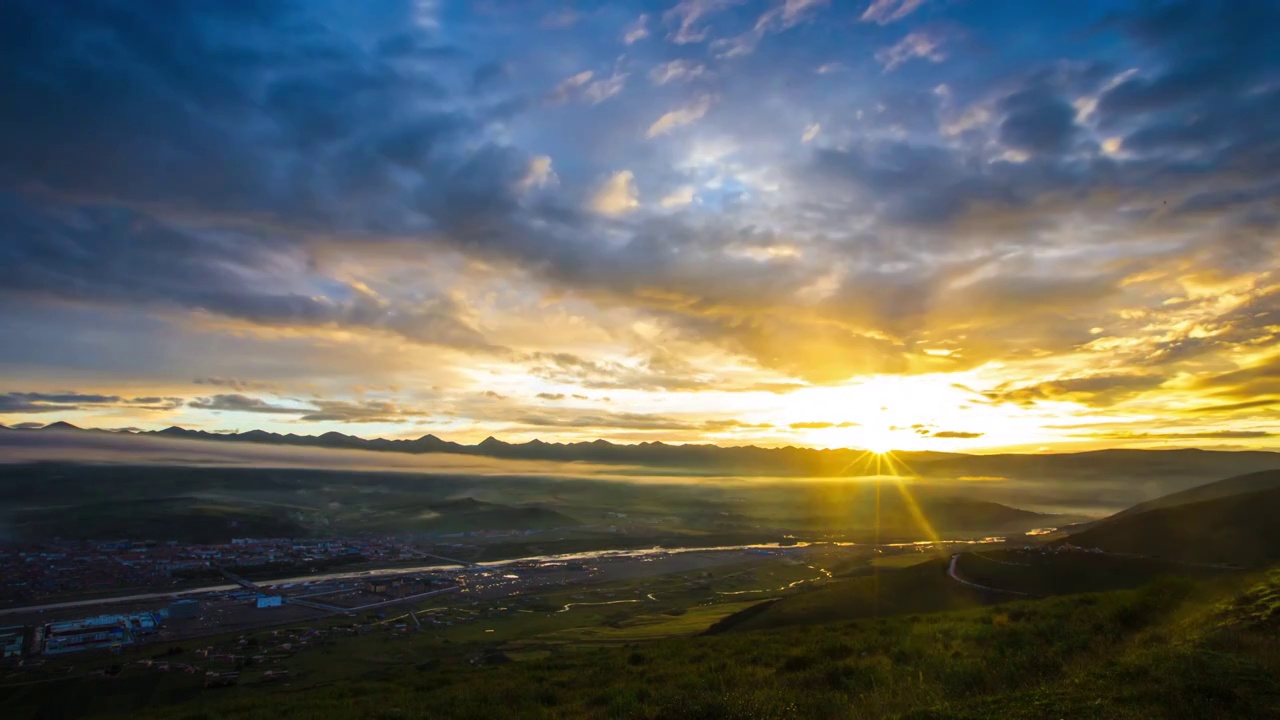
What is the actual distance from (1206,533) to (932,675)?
7486 centimetres

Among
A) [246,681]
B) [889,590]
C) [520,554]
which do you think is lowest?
[520,554]

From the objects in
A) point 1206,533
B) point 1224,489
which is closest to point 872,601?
point 1206,533

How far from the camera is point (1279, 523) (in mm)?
61094

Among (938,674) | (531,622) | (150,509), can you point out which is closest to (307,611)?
(531,622)

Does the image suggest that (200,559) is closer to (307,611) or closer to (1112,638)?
(307,611)

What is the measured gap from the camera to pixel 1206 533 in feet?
211

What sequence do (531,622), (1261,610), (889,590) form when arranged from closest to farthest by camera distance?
(1261,610)
(889,590)
(531,622)

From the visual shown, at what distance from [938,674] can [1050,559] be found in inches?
2009

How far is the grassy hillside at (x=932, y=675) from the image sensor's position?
11.1 m

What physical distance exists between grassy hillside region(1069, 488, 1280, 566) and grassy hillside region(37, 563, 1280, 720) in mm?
48955

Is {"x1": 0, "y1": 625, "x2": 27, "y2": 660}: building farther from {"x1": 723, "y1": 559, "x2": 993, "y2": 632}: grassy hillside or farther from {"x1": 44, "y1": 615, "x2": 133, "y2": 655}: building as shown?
{"x1": 723, "y1": 559, "x2": 993, "y2": 632}: grassy hillside


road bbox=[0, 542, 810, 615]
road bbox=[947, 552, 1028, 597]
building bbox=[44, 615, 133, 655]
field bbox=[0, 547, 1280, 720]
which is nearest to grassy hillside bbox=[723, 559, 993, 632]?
field bbox=[0, 547, 1280, 720]

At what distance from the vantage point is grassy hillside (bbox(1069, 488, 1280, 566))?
2274 inches

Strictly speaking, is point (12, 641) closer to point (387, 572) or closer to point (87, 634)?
point (87, 634)
